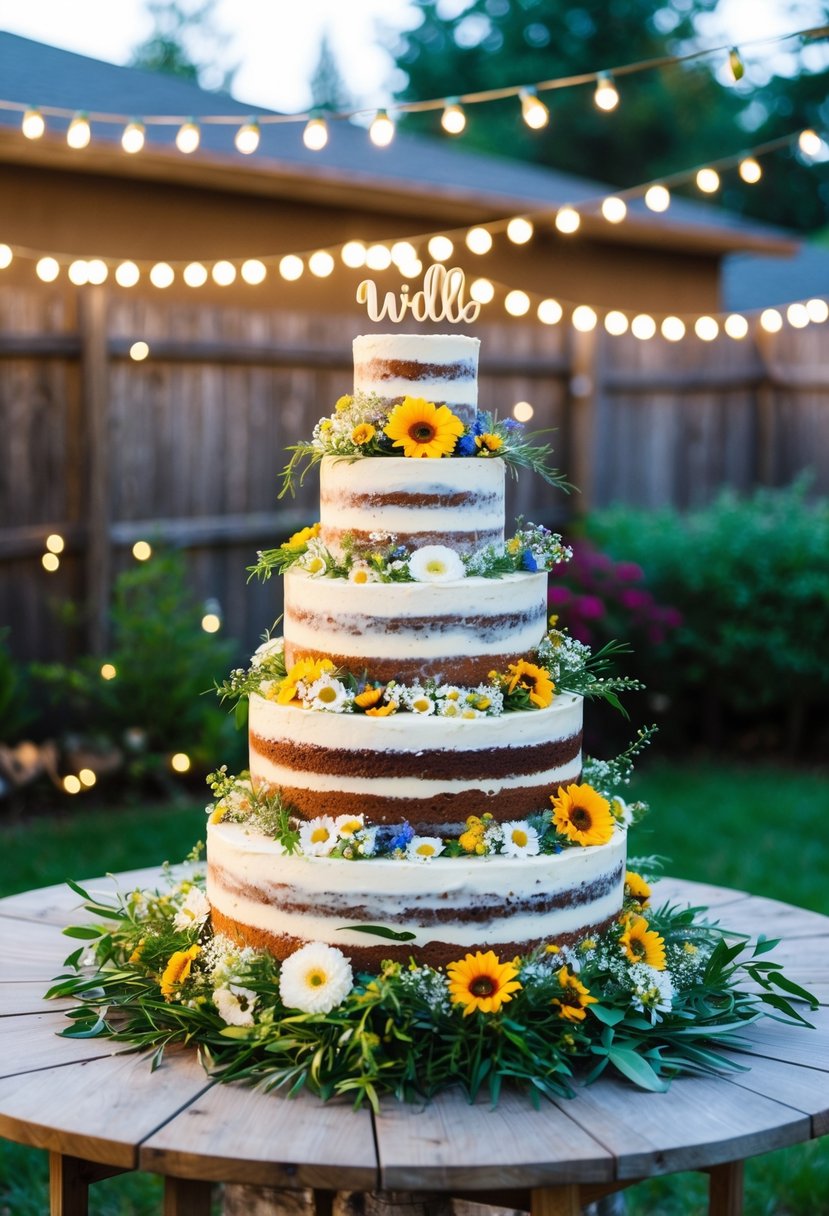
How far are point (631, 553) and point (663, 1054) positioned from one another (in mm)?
5659

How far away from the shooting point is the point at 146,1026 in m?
2.55

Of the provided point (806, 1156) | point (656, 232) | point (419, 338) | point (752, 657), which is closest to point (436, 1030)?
point (419, 338)

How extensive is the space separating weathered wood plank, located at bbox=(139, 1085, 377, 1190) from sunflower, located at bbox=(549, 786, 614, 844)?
655 mm

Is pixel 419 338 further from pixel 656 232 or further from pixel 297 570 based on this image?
pixel 656 232

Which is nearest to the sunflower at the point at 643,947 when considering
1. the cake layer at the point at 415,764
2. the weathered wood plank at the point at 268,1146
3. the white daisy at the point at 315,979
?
the cake layer at the point at 415,764

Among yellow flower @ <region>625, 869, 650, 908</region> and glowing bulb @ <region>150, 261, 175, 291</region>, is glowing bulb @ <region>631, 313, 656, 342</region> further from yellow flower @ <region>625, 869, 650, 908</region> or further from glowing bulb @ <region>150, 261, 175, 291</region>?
yellow flower @ <region>625, 869, 650, 908</region>

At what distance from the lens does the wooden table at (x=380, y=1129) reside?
6.66ft

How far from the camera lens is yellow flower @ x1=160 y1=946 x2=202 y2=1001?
2600 millimetres

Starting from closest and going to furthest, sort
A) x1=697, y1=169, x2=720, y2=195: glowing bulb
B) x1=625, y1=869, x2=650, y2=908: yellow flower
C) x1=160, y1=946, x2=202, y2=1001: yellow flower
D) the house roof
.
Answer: x1=160, y1=946, x2=202, y2=1001: yellow flower → x1=625, y1=869, x2=650, y2=908: yellow flower → x1=697, y1=169, x2=720, y2=195: glowing bulb → the house roof

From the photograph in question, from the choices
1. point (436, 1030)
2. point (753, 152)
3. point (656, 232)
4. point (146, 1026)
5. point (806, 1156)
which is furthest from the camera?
point (656, 232)

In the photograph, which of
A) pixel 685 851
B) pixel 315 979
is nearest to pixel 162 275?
pixel 315 979

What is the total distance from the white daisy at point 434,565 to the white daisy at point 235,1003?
31.3 inches

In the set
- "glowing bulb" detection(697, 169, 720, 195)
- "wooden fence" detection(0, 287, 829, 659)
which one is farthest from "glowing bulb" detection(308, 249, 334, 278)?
"wooden fence" detection(0, 287, 829, 659)

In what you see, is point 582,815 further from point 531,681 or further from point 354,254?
point 354,254
